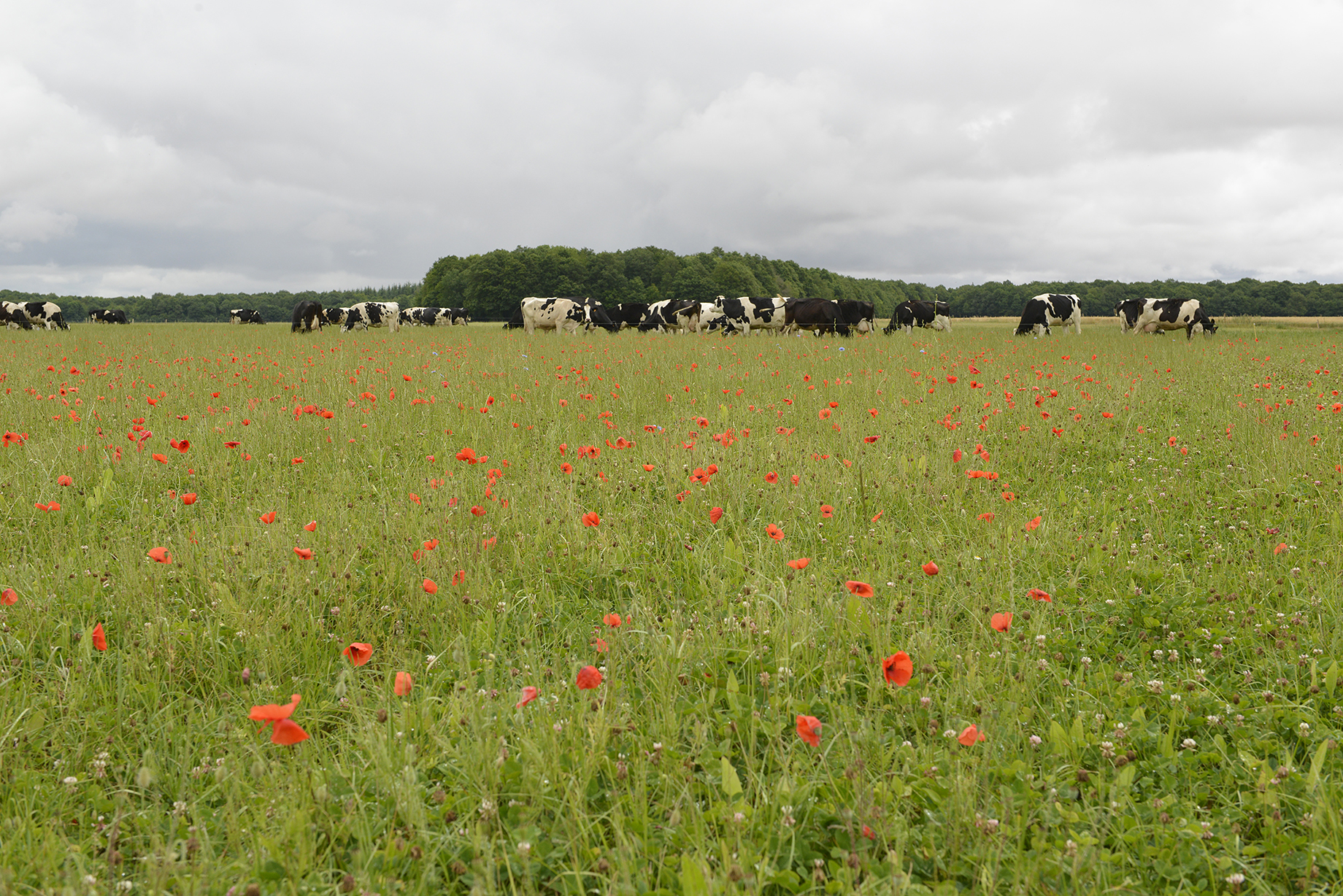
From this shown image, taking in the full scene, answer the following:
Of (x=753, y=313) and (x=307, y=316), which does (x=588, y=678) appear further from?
(x=307, y=316)

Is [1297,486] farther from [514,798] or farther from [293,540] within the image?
[293,540]

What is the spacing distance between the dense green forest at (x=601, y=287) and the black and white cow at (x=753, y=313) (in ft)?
157

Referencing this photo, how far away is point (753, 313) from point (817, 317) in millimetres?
3292

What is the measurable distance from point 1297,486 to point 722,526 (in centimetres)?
434

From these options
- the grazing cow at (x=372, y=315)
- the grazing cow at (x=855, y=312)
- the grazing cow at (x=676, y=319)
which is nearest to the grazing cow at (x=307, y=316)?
the grazing cow at (x=372, y=315)

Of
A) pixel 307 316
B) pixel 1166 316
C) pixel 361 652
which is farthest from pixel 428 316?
pixel 361 652

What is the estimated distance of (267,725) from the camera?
95.6 inches

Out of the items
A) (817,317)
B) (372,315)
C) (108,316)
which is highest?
(108,316)

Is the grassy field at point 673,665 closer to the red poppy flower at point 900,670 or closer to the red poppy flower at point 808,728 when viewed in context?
the red poppy flower at point 808,728

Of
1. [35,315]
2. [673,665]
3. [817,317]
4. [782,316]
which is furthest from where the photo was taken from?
[35,315]

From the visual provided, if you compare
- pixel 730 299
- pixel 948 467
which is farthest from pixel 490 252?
pixel 948 467

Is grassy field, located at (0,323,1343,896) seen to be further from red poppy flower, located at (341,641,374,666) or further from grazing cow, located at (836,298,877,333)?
grazing cow, located at (836,298,877,333)

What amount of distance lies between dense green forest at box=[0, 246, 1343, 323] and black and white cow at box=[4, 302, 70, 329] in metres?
46.8

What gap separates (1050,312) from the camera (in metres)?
25.2
